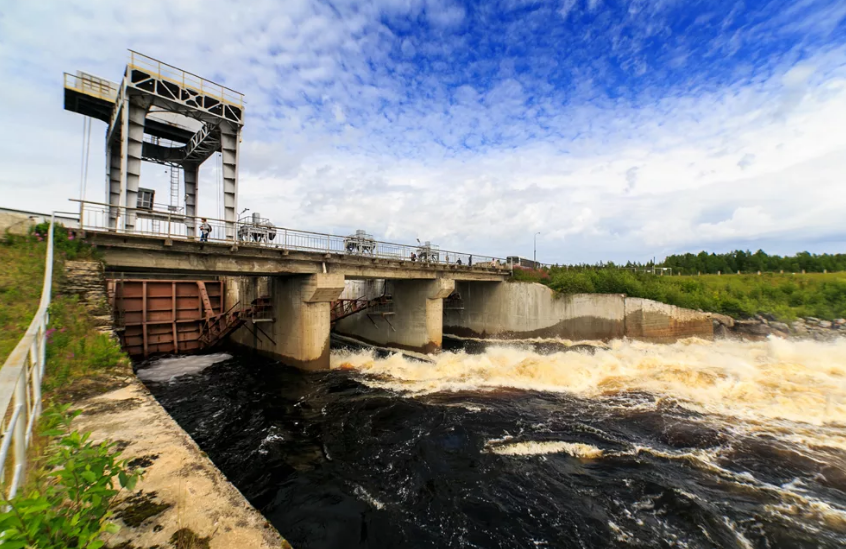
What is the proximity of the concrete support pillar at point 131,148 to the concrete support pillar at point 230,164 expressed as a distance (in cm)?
413

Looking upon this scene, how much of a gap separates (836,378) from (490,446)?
18205 mm

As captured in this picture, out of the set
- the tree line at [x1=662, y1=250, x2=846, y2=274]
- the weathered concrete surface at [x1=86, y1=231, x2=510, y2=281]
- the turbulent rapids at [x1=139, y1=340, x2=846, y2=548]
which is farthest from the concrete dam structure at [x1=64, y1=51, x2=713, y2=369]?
the tree line at [x1=662, y1=250, x2=846, y2=274]

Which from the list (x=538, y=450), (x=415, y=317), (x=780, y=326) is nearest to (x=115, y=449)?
(x=538, y=450)

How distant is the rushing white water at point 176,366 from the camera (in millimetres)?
18400

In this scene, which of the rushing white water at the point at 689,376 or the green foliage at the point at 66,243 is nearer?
the green foliage at the point at 66,243

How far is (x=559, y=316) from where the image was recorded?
92.3ft

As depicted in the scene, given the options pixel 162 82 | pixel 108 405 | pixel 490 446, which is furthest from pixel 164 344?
pixel 490 446

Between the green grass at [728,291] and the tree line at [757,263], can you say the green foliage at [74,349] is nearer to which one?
the green grass at [728,291]

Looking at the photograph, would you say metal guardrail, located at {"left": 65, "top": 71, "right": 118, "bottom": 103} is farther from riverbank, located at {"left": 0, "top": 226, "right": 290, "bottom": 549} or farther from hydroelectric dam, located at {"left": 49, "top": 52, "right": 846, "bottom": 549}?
riverbank, located at {"left": 0, "top": 226, "right": 290, "bottom": 549}

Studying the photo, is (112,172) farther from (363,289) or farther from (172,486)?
(172,486)

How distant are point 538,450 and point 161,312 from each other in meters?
26.3

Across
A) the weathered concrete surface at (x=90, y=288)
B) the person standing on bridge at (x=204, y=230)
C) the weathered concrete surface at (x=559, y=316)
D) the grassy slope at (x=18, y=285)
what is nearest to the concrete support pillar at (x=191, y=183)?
the person standing on bridge at (x=204, y=230)

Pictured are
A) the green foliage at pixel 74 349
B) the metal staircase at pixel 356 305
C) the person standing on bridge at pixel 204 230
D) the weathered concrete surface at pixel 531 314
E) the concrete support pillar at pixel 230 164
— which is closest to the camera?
the green foliage at pixel 74 349

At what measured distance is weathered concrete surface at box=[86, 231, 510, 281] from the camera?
1392 cm
